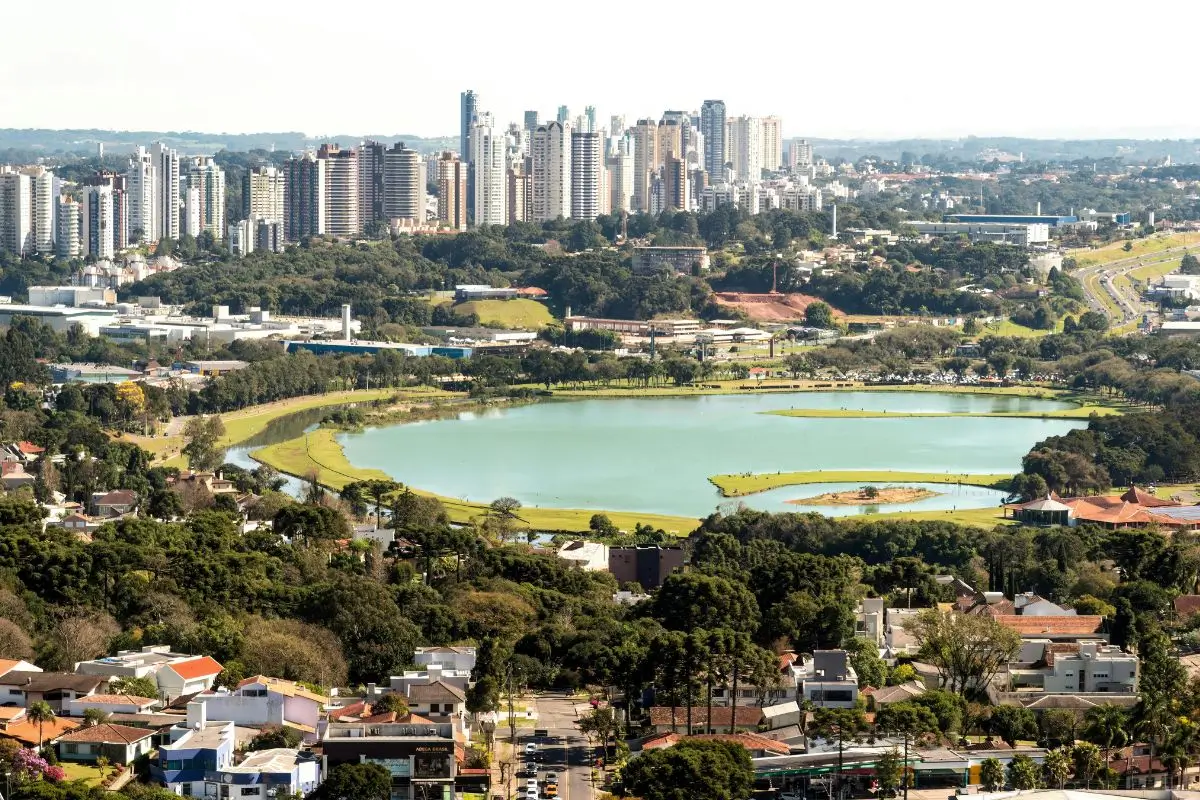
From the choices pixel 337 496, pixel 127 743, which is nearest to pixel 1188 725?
pixel 127 743

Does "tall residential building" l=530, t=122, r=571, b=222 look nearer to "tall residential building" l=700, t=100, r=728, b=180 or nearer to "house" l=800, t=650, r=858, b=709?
"tall residential building" l=700, t=100, r=728, b=180

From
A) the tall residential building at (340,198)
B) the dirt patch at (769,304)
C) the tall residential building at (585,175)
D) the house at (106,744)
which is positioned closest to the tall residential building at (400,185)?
the tall residential building at (340,198)

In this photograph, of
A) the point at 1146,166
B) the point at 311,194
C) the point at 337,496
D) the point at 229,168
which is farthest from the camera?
the point at 1146,166

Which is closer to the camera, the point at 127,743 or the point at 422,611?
the point at 127,743

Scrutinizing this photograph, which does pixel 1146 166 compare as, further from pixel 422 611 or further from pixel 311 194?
pixel 422 611

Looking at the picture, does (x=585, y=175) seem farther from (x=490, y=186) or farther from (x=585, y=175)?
(x=490, y=186)

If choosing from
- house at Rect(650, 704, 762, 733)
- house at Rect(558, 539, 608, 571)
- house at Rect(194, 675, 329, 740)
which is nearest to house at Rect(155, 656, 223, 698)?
house at Rect(194, 675, 329, 740)
